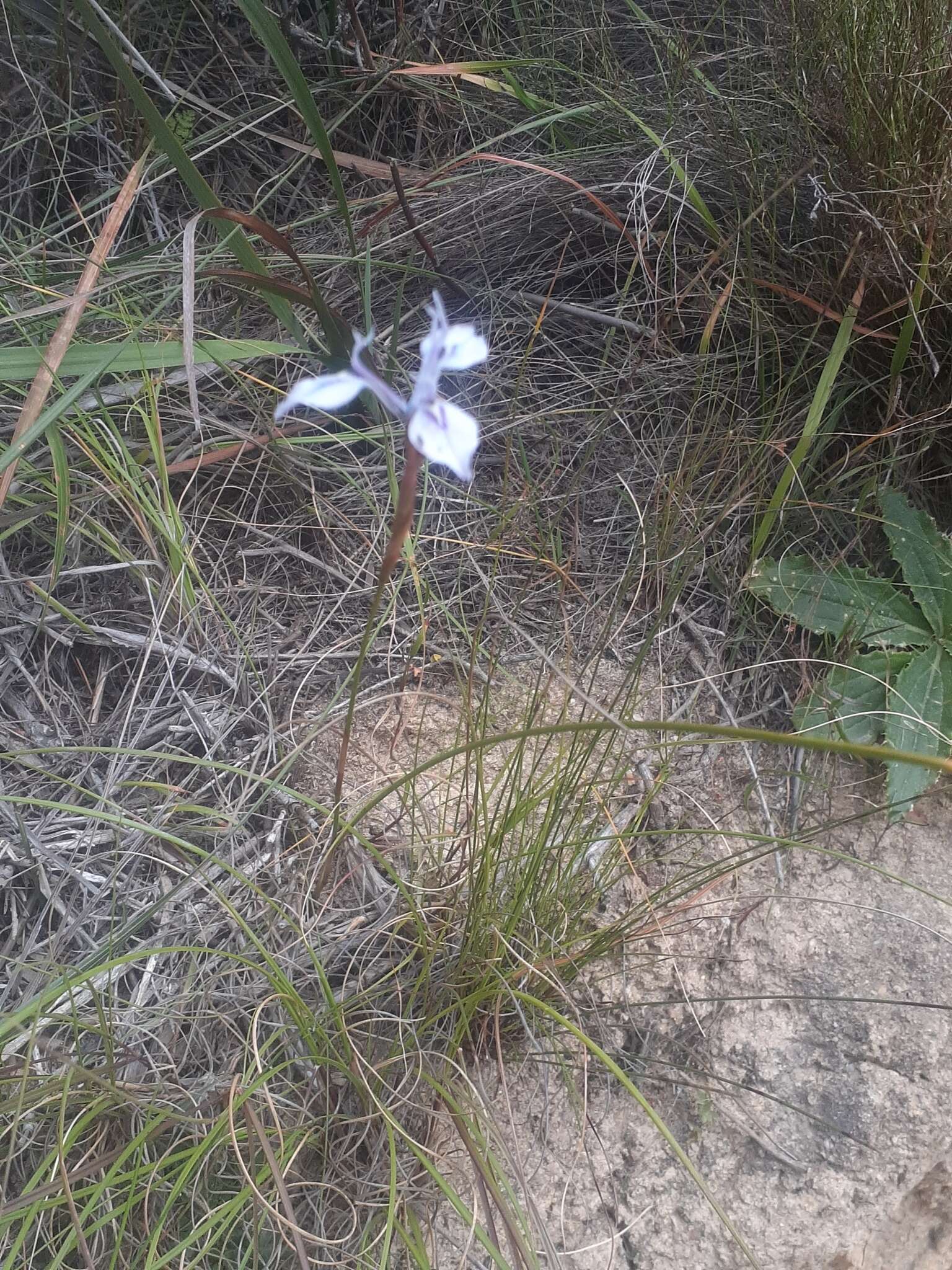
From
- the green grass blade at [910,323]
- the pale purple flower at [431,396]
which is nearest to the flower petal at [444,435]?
the pale purple flower at [431,396]

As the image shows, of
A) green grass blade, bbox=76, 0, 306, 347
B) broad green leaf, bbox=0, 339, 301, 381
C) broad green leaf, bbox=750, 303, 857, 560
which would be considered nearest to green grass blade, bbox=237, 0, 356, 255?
green grass blade, bbox=76, 0, 306, 347

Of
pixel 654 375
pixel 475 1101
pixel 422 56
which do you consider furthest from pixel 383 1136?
pixel 422 56

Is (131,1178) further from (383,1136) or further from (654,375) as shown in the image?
(654,375)

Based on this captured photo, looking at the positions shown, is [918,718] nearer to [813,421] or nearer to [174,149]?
[813,421]

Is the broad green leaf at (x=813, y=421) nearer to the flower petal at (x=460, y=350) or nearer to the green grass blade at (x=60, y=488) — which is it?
the flower petal at (x=460, y=350)

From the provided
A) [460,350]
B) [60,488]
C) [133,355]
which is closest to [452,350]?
[460,350]

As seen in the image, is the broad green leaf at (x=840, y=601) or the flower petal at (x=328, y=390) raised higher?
the flower petal at (x=328, y=390)

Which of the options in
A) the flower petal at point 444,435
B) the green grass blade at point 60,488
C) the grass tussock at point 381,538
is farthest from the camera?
the green grass blade at point 60,488
